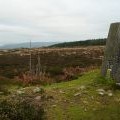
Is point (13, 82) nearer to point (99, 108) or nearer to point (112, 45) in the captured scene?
point (112, 45)

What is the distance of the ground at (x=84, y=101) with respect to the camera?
33.5 feet

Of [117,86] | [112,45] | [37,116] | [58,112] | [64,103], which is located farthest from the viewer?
[112,45]

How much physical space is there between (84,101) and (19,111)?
270 centimetres

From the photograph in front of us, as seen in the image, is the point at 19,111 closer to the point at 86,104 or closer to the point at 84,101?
the point at 86,104

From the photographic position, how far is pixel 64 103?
1132cm

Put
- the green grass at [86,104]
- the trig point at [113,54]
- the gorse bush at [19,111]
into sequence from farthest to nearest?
the trig point at [113,54] < the green grass at [86,104] < the gorse bush at [19,111]

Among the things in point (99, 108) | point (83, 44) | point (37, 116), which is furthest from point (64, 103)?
point (83, 44)

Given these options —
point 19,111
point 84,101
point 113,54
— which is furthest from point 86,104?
point 113,54

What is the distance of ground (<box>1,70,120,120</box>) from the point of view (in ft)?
33.5

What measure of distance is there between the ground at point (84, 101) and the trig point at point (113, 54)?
0.38 meters

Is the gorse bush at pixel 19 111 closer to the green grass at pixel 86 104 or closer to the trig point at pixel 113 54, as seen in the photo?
the green grass at pixel 86 104

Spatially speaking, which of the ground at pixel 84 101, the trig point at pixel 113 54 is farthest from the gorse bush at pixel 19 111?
the trig point at pixel 113 54

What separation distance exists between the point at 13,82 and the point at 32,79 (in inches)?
40.4

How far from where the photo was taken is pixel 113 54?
13.8 m
